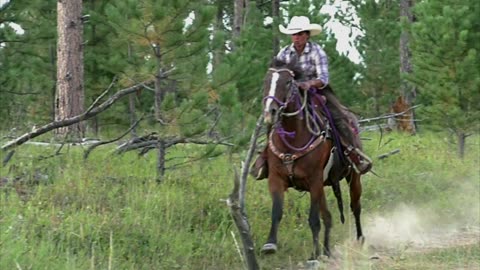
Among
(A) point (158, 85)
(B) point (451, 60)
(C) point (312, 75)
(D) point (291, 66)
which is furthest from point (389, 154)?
(D) point (291, 66)

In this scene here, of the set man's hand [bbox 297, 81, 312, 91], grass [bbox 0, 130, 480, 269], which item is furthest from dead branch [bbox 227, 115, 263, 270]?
man's hand [bbox 297, 81, 312, 91]

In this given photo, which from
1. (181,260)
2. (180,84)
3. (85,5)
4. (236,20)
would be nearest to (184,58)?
(180,84)

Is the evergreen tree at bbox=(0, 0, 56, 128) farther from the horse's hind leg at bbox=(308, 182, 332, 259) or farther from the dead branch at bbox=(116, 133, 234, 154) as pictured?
the horse's hind leg at bbox=(308, 182, 332, 259)

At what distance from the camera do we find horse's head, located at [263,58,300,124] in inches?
304

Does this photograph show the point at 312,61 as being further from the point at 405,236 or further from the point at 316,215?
the point at 405,236

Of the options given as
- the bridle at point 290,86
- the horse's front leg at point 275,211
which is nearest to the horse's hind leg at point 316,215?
the horse's front leg at point 275,211

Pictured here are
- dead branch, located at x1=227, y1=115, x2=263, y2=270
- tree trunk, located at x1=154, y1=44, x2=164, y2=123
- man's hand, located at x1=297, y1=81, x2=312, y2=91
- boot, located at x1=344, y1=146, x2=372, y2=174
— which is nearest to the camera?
dead branch, located at x1=227, y1=115, x2=263, y2=270

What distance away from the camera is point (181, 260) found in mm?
7996

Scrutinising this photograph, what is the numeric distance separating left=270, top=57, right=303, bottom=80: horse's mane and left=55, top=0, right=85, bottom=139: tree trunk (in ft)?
16.5

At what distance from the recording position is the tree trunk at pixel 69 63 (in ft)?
41.2

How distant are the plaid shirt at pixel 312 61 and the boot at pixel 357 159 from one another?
0.98 meters

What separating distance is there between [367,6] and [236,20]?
21.0ft

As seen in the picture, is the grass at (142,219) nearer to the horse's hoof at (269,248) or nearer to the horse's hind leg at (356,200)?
the horse's hind leg at (356,200)

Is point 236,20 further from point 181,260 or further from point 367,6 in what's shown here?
point 181,260
